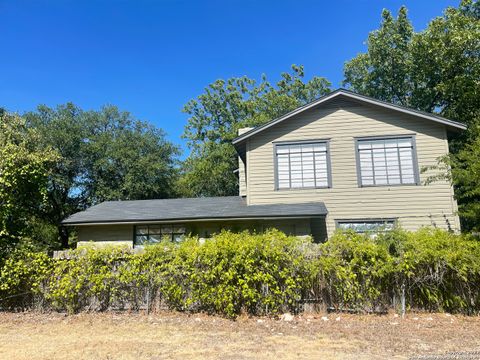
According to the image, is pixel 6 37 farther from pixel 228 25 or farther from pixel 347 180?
pixel 347 180

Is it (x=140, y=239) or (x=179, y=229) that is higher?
(x=179, y=229)

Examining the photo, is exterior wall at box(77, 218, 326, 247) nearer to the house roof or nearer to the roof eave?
the roof eave

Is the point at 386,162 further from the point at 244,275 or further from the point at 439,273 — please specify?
the point at 244,275

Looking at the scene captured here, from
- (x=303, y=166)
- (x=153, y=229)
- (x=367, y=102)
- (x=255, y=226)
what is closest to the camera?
(x=255, y=226)

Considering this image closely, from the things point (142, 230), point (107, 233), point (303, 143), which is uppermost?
point (303, 143)

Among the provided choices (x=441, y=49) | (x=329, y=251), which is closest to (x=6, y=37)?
(x=329, y=251)

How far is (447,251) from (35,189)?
10011 millimetres

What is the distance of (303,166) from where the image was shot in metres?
13.0

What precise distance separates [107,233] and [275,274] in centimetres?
818

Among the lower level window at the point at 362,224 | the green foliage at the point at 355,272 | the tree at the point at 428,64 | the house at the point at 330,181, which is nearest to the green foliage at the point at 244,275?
the green foliage at the point at 355,272

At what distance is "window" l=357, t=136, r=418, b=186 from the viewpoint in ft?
40.8

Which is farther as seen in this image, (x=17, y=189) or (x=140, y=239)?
(x=140, y=239)

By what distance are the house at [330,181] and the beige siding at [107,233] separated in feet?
0.12

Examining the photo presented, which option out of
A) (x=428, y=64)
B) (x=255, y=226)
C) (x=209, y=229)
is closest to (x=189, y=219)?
(x=209, y=229)
